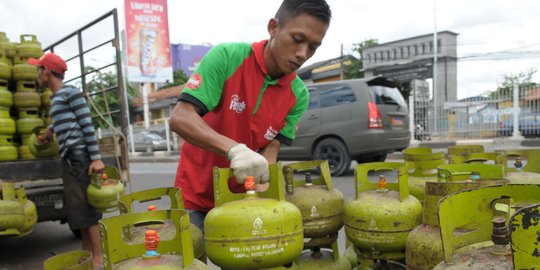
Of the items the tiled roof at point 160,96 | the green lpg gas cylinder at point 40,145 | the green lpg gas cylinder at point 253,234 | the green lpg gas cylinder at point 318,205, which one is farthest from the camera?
the tiled roof at point 160,96

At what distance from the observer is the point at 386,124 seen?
7.13m

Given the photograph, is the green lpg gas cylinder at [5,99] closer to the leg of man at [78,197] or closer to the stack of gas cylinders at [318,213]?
the leg of man at [78,197]

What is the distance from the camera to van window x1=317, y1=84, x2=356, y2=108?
7246mm

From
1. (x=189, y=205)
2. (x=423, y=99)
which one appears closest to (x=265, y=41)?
(x=189, y=205)

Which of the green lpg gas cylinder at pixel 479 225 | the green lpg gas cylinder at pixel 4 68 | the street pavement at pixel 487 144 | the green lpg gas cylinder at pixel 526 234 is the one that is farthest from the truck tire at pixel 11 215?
the street pavement at pixel 487 144

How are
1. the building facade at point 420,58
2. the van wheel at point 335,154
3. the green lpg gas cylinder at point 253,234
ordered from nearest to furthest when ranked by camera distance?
1. the green lpg gas cylinder at point 253,234
2. the van wheel at point 335,154
3. the building facade at point 420,58

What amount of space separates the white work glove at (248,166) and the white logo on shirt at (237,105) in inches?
15.1

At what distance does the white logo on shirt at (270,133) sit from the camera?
210 centimetres

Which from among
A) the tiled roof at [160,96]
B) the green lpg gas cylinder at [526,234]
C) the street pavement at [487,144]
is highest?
the tiled roof at [160,96]

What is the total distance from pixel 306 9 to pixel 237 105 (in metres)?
0.56

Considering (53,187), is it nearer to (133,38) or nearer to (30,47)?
(30,47)

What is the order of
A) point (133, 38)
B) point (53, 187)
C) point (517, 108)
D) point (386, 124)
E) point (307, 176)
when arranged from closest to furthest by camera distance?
point (307, 176) < point (53, 187) < point (386, 124) < point (517, 108) < point (133, 38)

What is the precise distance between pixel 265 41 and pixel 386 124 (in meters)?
5.55

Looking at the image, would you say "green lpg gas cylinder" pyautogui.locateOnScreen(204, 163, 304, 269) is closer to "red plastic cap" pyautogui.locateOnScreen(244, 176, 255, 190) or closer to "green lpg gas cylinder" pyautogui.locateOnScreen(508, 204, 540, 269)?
"red plastic cap" pyautogui.locateOnScreen(244, 176, 255, 190)
